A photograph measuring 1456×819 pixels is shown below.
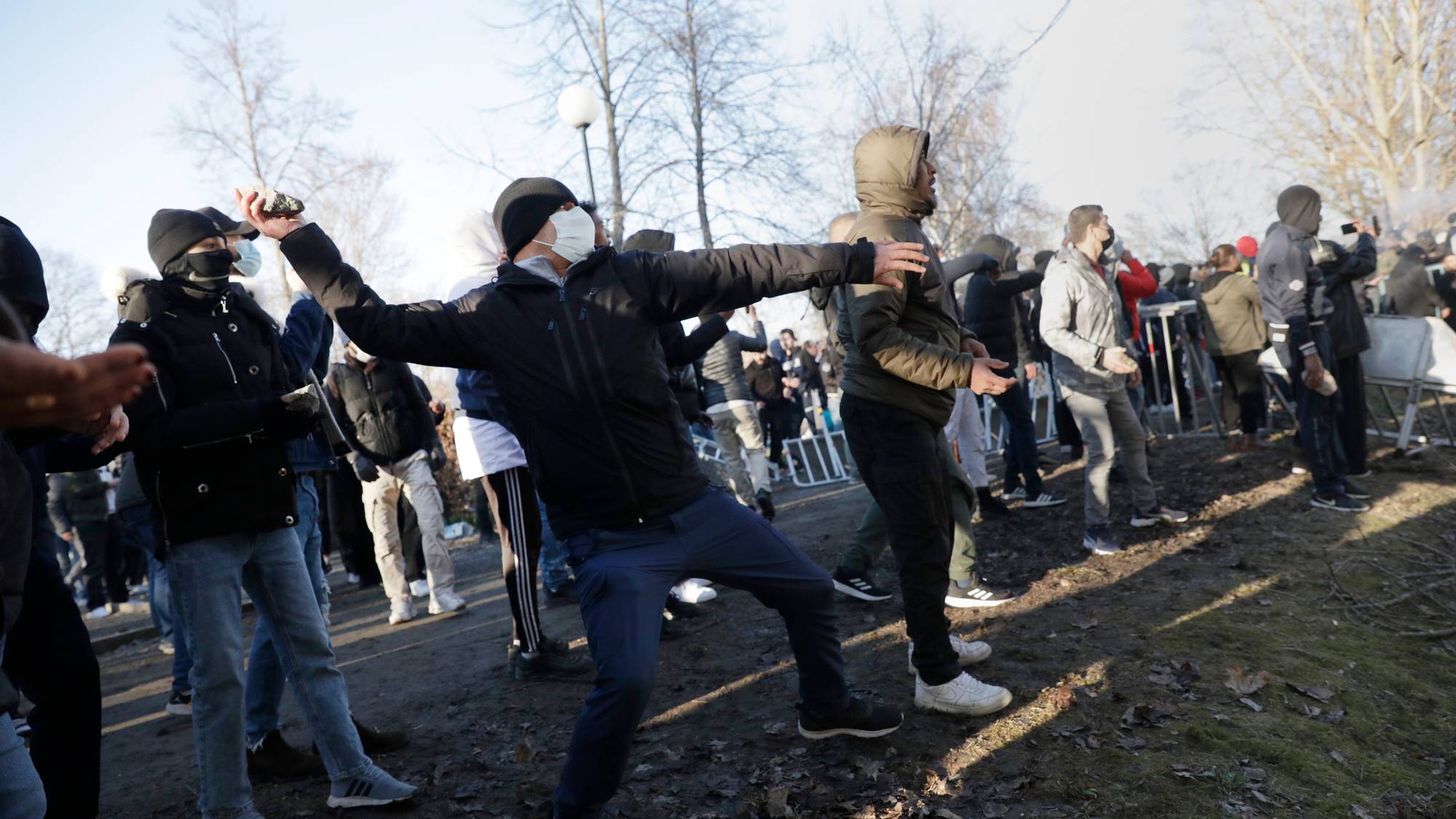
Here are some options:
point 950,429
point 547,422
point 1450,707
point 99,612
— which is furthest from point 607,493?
point 99,612

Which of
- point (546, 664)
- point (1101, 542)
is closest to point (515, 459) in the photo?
point (546, 664)

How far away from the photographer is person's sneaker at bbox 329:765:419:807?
11.7ft

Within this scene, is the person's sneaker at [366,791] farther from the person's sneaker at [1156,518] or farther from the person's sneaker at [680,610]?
the person's sneaker at [1156,518]

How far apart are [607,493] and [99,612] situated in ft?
36.2

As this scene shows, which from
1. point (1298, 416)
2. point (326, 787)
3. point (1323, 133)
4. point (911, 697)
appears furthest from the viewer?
point (1323, 133)

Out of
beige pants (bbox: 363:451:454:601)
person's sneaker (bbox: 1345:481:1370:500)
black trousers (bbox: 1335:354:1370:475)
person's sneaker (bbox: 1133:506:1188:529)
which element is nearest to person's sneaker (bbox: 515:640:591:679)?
beige pants (bbox: 363:451:454:601)

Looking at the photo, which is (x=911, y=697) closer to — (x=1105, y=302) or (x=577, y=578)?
(x=577, y=578)

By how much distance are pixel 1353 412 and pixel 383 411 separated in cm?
756

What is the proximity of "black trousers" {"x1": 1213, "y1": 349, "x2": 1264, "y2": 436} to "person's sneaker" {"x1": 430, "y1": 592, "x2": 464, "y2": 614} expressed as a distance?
7.86 metres

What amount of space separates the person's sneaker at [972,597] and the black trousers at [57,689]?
4083 millimetres

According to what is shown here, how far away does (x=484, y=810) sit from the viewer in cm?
357

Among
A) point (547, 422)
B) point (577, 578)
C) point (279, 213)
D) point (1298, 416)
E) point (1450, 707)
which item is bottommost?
point (1450, 707)

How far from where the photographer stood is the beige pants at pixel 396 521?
746 centimetres

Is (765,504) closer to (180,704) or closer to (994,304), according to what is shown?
(994,304)
